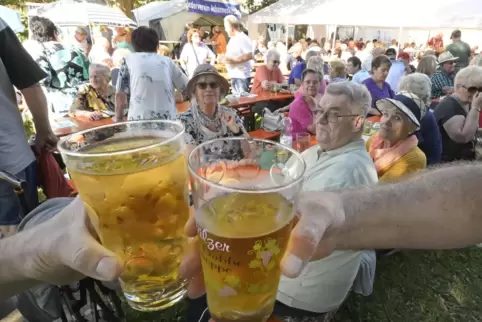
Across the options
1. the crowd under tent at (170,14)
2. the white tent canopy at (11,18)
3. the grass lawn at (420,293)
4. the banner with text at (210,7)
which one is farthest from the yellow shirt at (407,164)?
the banner with text at (210,7)

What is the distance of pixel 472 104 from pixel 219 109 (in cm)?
284

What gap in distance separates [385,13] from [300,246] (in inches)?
415

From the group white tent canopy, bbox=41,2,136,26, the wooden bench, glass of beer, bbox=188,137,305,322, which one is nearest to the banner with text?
white tent canopy, bbox=41,2,136,26

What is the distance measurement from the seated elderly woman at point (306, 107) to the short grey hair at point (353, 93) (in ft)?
5.09

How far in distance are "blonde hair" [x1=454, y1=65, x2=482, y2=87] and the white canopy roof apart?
5307 mm

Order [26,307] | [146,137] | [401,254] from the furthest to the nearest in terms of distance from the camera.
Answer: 1. [401,254]
2. [26,307]
3. [146,137]

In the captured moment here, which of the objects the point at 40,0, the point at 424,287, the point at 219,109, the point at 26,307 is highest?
the point at 40,0

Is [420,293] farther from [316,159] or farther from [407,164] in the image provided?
[316,159]

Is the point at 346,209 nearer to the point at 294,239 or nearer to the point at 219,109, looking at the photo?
the point at 294,239

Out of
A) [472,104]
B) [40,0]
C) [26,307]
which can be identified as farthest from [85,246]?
[40,0]

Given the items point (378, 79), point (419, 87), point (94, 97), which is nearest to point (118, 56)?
point (94, 97)

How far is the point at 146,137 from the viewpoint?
0.74 meters

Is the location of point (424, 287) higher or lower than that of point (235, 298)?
lower

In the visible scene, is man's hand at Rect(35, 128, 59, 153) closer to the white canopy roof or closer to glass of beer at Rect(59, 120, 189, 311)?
glass of beer at Rect(59, 120, 189, 311)
